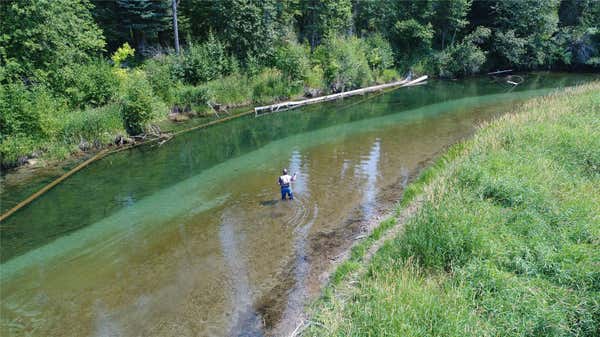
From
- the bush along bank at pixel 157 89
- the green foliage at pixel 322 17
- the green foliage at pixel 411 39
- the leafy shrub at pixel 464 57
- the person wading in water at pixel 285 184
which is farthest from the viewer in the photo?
the green foliage at pixel 411 39

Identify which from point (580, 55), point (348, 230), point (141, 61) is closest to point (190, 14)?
point (141, 61)

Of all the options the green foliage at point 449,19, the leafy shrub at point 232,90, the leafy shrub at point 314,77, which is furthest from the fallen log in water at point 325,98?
the green foliage at point 449,19

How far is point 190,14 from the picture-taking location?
37.7 meters

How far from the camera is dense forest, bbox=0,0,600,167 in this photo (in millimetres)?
21516

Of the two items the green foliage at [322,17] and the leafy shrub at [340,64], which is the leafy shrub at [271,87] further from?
the green foliage at [322,17]

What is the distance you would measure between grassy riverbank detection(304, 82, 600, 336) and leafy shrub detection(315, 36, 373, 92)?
83.5ft

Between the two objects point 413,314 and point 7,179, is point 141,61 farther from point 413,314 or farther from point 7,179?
point 413,314

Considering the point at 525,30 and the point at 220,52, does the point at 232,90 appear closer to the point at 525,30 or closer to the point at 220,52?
the point at 220,52

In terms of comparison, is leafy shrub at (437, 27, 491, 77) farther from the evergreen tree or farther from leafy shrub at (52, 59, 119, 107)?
leafy shrub at (52, 59, 119, 107)

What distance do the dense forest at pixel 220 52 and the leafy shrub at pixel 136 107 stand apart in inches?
2.9

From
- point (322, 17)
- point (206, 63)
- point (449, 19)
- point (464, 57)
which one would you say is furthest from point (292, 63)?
point (449, 19)

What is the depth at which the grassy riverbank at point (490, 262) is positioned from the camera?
6988 mm

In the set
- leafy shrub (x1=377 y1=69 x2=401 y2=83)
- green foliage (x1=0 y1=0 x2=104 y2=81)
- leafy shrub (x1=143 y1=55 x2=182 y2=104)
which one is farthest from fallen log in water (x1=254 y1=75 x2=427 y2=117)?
green foliage (x1=0 y1=0 x2=104 y2=81)

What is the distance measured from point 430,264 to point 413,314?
2.06 metres
